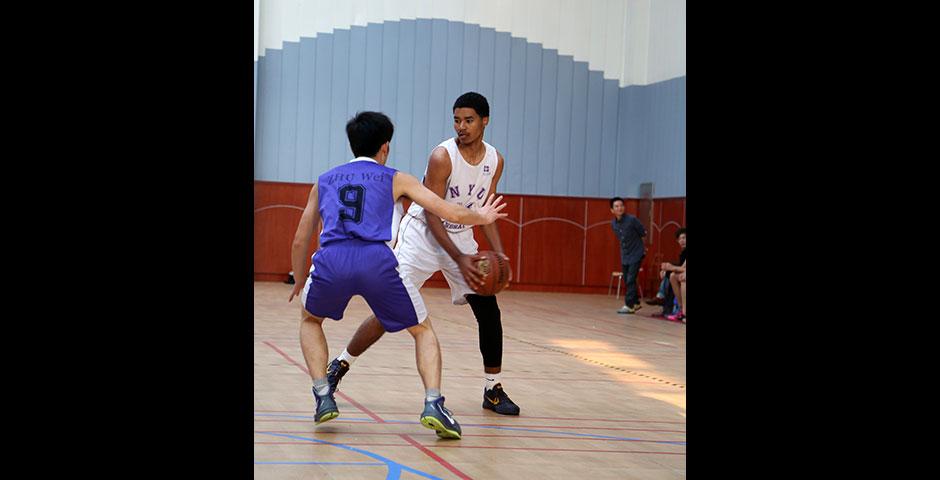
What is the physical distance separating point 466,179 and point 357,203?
1084 millimetres

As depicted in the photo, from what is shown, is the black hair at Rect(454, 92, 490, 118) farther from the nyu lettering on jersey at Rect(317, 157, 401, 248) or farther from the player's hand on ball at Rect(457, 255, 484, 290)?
the nyu lettering on jersey at Rect(317, 157, 401, 248)

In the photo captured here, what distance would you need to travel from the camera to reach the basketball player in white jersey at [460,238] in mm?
5527

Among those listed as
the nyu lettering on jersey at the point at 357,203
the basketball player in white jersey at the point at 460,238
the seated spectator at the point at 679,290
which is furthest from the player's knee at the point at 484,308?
the seated spectator at the point at 679,290

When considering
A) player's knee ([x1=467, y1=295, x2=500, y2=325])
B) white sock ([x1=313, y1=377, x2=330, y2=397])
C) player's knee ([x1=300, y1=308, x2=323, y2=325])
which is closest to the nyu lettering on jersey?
player's knee ([x1=300, y1=308, x2=323, y2=325])

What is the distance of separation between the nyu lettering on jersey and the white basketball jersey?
3.00 feet

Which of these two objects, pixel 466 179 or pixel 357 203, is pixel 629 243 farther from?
pixel 357 203

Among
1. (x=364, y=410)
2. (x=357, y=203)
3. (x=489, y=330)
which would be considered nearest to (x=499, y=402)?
(x=489, y=330)

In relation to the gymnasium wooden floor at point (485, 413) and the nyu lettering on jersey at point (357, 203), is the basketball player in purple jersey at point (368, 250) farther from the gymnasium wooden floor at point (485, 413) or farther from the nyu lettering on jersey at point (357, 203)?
the gymnasium wooden floor at point (485, 413)

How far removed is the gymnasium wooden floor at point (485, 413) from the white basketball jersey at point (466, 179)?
1070 mm

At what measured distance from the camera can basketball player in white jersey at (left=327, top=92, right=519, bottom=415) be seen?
18.1ft

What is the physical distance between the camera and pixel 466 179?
18.7 ft

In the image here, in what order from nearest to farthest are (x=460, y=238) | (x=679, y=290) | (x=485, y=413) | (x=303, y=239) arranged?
(x=303, y=239) → (x=485, y=413) → (x=460, y=238) → (x=679, y=290)
